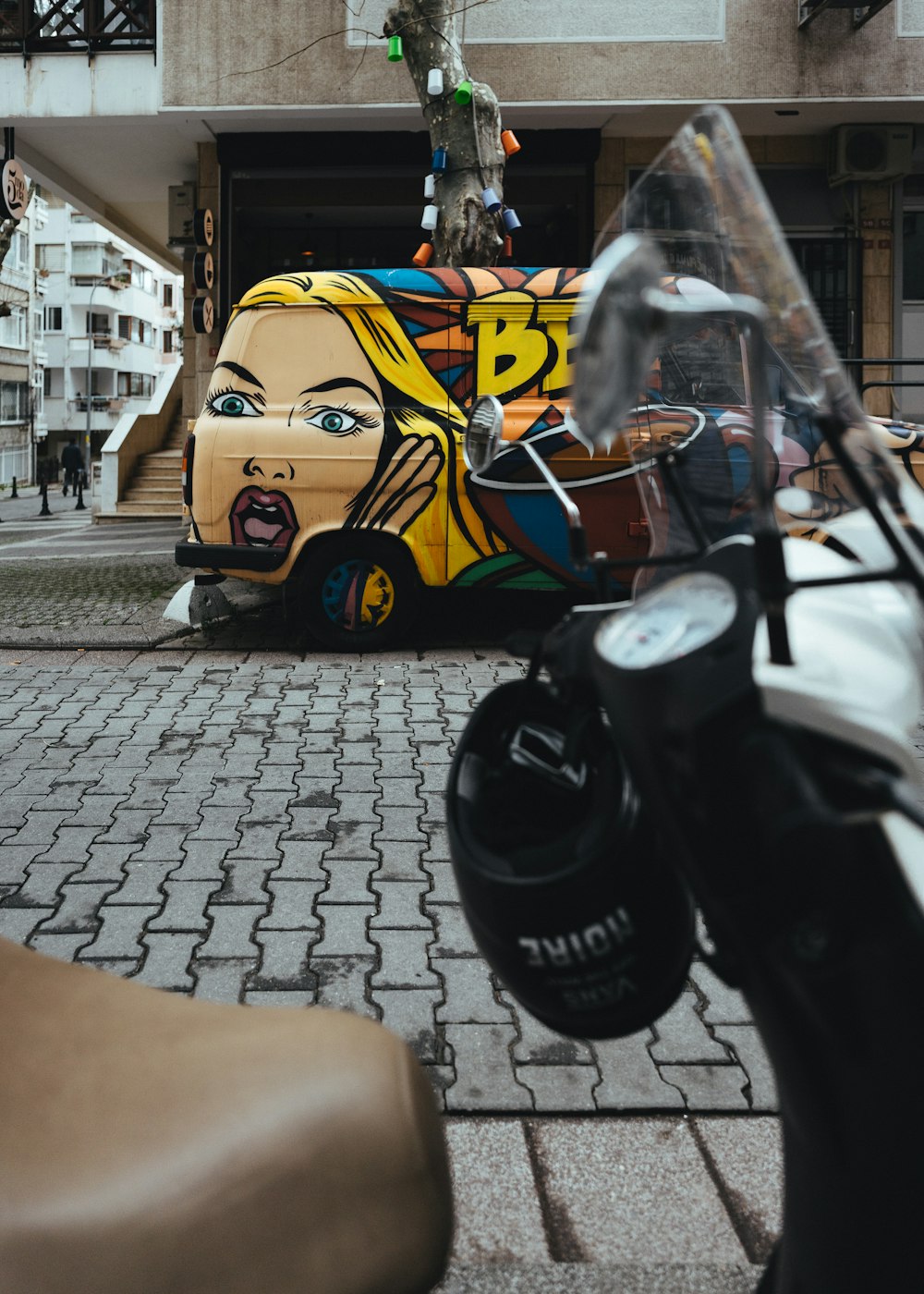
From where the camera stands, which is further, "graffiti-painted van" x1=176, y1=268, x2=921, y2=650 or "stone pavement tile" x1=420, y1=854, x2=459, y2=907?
"graffiti-painted van" x1=176, y1=268, x2=921, y2=650

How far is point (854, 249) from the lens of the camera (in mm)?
15172

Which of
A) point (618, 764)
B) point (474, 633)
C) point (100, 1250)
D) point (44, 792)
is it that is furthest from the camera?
point (474, 633)

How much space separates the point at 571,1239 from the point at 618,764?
1313 millimetres

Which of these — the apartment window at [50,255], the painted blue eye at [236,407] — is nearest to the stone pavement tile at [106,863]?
the painted blue eye at [236,407]

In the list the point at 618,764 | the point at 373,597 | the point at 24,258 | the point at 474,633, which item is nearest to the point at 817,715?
the point at 618,764

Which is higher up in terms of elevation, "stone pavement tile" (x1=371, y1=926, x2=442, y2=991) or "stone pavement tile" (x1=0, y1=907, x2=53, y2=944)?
"stone pavement tile" (x1=0, y1=907, x2=53, y2=944)

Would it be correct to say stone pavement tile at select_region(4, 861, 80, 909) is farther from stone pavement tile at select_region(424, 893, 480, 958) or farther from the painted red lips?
the painted red lips

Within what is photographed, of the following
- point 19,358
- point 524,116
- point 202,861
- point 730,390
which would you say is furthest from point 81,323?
point 730,390

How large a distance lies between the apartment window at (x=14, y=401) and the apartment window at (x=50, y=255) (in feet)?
54.1

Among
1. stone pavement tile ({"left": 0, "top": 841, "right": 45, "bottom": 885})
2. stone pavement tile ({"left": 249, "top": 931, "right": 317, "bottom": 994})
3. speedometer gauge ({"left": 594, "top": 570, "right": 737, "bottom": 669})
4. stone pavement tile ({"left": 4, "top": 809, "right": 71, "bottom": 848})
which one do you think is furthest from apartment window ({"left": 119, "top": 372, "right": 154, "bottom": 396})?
speedometer gauge ({"left": 594, "top": 570, "right": 737, "bottom": 669})

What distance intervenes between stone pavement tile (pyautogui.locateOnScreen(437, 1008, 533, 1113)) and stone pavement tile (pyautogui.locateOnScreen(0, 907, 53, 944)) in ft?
4.18

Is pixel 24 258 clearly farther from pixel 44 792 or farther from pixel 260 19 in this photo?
pixel 44 792

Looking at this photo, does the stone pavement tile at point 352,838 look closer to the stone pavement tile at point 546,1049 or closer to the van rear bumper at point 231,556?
the stone pavement tile at point 546,1049

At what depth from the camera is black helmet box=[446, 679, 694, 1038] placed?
119 centimetres
